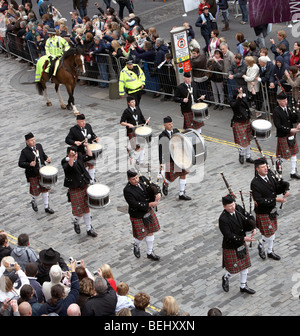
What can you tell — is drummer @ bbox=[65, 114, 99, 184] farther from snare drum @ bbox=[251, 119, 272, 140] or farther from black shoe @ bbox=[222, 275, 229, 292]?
black shoe @ bbox=[222, 275, 229, 292]

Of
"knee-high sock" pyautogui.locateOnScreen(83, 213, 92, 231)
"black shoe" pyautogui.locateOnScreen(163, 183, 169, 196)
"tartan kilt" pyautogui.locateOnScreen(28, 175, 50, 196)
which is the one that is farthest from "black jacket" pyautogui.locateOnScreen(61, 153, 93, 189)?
"black shoe" pyautogui.locateOnScreen(163, 183, 169, 196)

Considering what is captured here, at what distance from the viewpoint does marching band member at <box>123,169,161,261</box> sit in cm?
1302

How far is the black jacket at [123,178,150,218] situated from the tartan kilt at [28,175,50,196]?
10.4ft

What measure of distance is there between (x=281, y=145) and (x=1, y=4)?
18371 millimetres

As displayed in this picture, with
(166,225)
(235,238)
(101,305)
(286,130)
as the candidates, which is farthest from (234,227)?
(286,130)

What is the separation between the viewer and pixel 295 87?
1741 cm

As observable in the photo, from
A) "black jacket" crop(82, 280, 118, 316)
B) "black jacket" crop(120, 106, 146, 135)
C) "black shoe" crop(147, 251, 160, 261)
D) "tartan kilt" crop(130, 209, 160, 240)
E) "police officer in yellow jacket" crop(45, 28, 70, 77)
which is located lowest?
"black shoe" crop(147, 251, 160, 261)

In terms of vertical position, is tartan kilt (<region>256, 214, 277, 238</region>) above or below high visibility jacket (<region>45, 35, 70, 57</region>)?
below

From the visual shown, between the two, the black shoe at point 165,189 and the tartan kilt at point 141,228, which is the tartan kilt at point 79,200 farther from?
the black shoe at point 165,189

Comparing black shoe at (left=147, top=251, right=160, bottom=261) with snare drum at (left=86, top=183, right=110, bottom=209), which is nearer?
black shoe at (left=147, top=251, right=160, bottom=261)

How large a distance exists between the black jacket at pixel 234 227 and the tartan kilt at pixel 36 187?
5.12 metres

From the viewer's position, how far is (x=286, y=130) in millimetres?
15266

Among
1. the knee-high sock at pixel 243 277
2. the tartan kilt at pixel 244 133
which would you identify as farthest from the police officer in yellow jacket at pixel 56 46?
Result: the knee-high sock at pixel 243 277

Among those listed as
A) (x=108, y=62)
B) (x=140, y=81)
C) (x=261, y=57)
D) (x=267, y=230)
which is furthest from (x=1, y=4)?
(x=267, y=230)
